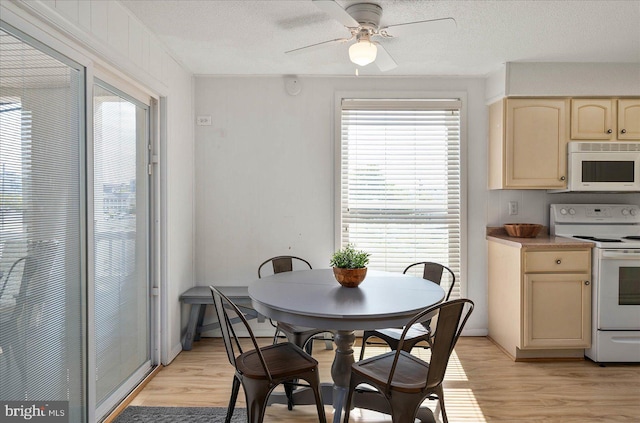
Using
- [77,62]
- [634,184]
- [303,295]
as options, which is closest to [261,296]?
[303,295]

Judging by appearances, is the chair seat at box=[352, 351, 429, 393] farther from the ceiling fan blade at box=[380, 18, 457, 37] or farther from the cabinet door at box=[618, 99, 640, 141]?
the cabinet door at box=[618, 99, 640, 141]

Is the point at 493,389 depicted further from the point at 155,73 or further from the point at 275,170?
the point at 155,73

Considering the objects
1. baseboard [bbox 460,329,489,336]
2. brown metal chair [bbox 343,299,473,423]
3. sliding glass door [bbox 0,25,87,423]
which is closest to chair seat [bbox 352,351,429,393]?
brown metal chair [bbox 343,299,473,423]

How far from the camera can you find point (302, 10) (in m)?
2.43

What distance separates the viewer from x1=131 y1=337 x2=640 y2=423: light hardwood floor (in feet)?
7.99

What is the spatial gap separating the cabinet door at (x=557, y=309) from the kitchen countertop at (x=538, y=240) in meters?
0.23

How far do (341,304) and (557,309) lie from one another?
86.1 inches

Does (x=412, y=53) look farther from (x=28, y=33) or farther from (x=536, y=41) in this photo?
(x=28, y=33)

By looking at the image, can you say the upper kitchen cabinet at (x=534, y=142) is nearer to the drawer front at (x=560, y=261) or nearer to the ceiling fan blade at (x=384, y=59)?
the drawer front at (x=560, y=261)

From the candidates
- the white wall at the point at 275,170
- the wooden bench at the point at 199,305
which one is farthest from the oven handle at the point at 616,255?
the wooden bench at the point at 199,305

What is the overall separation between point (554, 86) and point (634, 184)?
1.08 meters

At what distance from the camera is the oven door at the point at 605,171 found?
3.42 metres

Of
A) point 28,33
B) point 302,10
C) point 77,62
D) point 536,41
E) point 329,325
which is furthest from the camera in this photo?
point 536,41

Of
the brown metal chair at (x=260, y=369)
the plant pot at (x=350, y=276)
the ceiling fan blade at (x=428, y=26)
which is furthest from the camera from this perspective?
the plant pot at (x=350, y=276)
